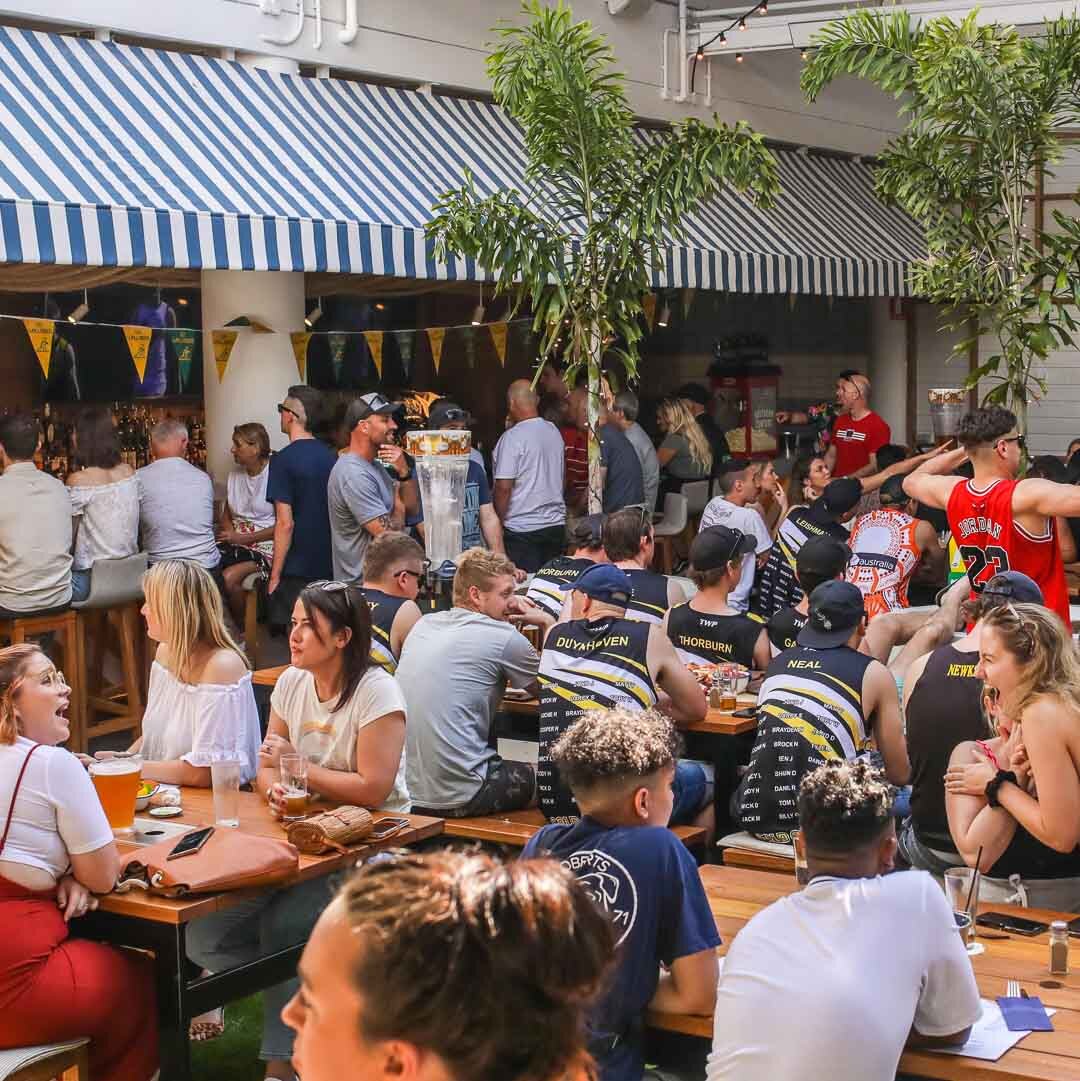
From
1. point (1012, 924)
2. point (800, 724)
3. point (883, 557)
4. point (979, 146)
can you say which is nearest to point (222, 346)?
point (883, 557)

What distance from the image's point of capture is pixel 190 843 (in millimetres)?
4113

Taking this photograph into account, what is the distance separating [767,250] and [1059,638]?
823 centimetres

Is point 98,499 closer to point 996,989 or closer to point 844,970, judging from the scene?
point 996,989

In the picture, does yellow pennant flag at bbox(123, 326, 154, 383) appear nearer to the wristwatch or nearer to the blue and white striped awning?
the blue and white striped awning

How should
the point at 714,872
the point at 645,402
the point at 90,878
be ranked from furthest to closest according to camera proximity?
the point at 645,402
the point at 714,872
the point at 90,878

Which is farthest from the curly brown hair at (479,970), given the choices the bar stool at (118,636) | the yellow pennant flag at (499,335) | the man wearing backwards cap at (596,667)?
the yellow pennant flag at (499,335)

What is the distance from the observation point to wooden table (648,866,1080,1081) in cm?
306

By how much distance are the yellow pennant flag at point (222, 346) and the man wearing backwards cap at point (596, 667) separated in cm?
451

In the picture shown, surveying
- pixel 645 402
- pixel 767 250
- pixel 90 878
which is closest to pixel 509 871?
pixel 90 878

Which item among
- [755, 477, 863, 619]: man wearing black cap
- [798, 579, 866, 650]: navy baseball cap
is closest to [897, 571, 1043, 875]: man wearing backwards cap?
[798, 579, 866, 650]: navy baseball cap

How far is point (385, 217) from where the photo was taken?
9133 mm

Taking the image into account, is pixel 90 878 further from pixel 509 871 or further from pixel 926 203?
pixel 926 203

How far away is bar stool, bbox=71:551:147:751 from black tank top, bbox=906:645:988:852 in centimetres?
449

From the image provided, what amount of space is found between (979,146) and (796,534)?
2925 millimetres
